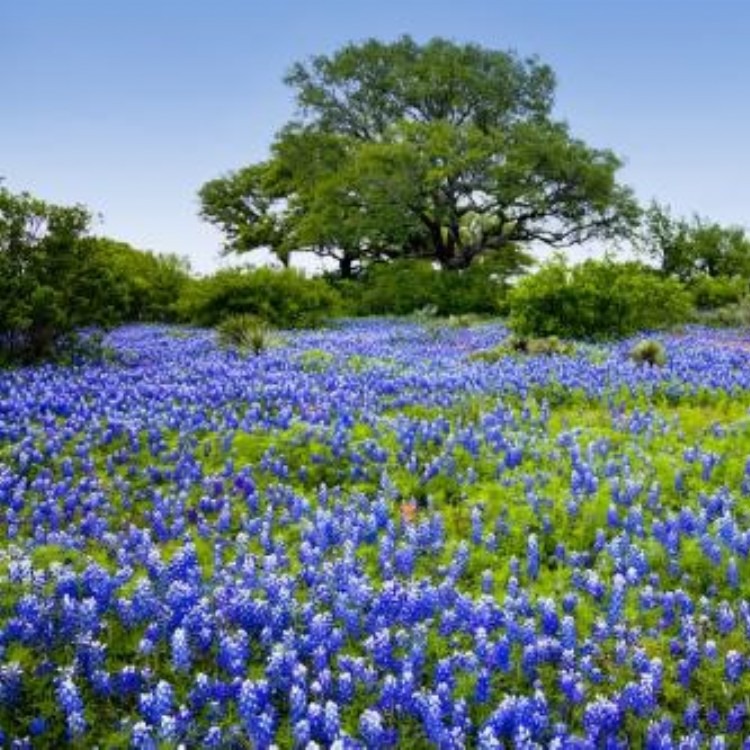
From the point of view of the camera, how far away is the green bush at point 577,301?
67.2 ft

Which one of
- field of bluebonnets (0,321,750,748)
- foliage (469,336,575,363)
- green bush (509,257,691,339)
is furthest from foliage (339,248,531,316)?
field of bluebonnets (0,321,750,748)

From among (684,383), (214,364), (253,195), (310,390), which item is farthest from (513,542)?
(253,195)

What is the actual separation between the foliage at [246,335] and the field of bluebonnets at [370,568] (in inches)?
248

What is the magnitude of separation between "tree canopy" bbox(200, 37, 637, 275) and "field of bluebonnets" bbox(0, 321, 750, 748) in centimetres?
2376

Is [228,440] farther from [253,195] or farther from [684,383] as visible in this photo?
[253,195]

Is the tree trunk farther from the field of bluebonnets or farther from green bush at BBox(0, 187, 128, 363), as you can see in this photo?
the field of bluebonnets

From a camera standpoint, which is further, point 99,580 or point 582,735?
point 99,580

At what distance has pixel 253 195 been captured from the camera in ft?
173

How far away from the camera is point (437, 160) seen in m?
34.7

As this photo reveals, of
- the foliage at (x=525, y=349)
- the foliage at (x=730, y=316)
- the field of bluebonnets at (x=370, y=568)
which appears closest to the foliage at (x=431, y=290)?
the foliage at (x=730, y=316)

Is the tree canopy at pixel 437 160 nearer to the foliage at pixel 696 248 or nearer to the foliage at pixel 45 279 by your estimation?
the foliage at pixel 696 248

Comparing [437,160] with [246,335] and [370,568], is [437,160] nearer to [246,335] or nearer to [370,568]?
[246,335]

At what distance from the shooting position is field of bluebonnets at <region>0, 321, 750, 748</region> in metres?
4.73

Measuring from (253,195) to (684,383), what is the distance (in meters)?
42.0
